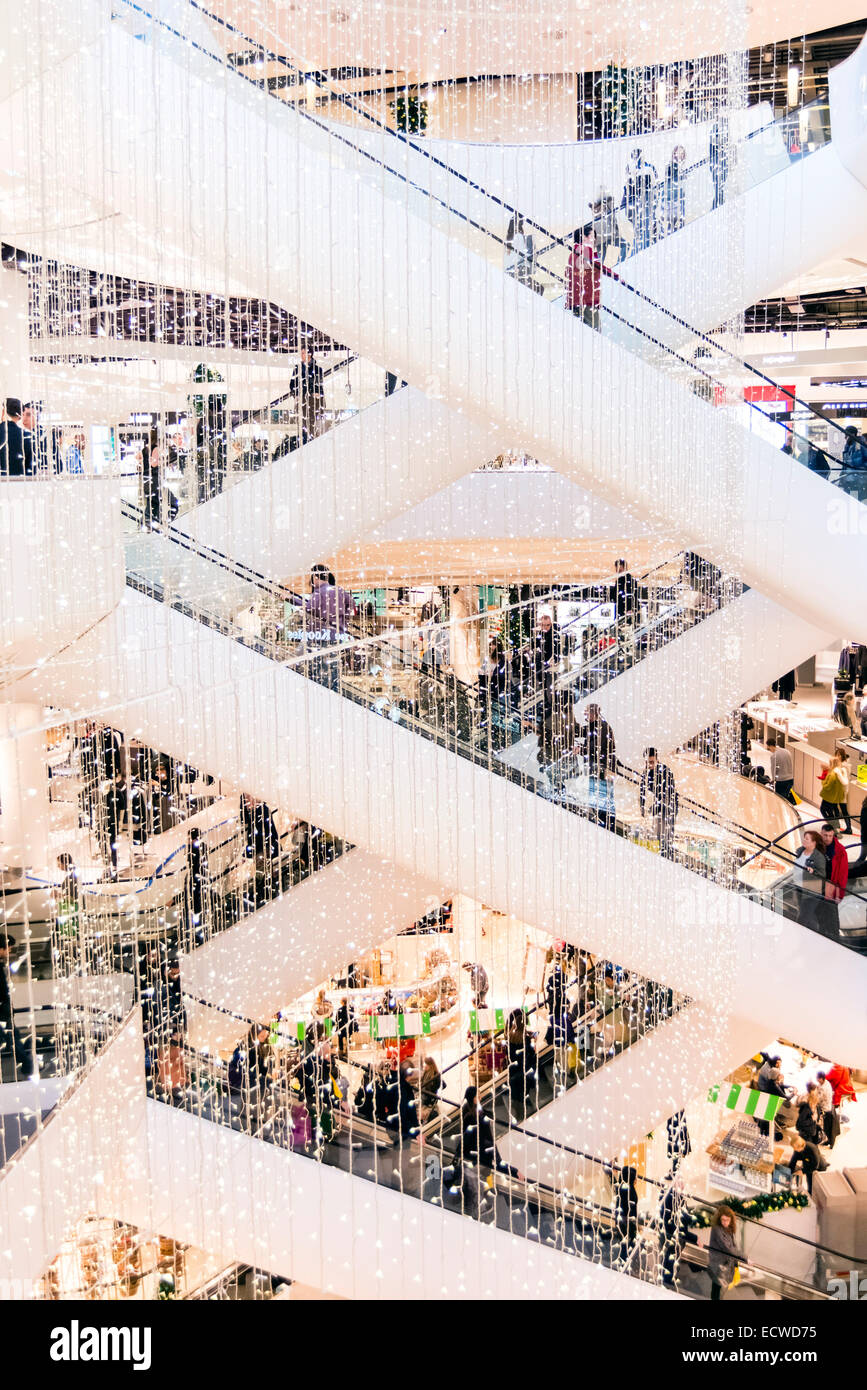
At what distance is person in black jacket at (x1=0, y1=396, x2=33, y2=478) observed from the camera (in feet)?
9.98

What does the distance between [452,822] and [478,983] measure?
308 centimetres

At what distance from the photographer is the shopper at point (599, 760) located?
5461mm

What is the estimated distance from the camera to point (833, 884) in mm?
6020

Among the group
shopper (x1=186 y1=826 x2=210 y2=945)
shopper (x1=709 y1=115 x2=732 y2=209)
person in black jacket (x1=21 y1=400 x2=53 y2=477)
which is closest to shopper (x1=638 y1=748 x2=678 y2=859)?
shopper (x1=186 y1=826 x2=210 y2=945)

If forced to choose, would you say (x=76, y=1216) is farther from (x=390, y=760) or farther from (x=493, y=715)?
(x=493, y=715)

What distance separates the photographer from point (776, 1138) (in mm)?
7754

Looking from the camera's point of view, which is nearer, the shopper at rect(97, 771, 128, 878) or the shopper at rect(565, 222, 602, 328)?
the shopper at rect(97, 771, 128, 878)

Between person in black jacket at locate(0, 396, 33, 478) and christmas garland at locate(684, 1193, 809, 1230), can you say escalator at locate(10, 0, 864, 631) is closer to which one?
person in black jacket at locate(0, 396, 33, 478)

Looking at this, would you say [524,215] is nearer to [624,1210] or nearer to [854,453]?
[854,453]

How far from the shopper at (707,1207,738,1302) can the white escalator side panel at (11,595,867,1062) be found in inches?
43.5

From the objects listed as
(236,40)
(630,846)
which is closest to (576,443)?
(630,846)

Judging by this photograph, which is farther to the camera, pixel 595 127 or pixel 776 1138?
pixel 595 127

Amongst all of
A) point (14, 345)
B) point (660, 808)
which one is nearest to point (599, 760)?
point (660, 808)
